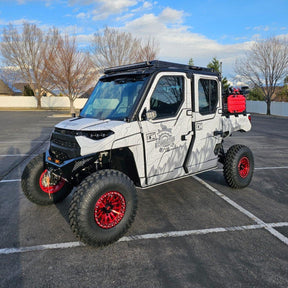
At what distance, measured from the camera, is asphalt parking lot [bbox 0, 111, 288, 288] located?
273 centimetres

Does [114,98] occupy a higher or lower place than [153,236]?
higher

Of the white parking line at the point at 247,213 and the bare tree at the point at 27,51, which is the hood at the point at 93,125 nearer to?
the white parking line at the point at 247,213

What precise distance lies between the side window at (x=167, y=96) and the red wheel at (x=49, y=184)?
2070mm

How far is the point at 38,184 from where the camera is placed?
4.41 m

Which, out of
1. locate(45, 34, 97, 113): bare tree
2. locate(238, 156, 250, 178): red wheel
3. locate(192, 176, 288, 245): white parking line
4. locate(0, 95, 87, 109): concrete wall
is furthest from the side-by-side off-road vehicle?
locate(0, 95, 87, 109): concrete wall

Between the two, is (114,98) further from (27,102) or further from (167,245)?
(27,102)

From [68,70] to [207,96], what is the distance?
25.9 m

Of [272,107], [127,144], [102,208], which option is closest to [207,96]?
[127,144]

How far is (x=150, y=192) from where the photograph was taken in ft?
17.6

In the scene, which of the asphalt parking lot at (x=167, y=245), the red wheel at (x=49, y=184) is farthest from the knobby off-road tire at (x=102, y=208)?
the red wheel at (x=49, y=184)

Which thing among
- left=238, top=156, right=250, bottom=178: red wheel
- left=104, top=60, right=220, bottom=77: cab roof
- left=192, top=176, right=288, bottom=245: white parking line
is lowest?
left=192, top=176, right=288, bottom=245: white parking line

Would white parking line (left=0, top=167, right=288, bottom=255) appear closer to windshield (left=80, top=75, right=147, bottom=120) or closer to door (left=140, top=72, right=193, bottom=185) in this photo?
door (left=140, top=72, right=193, bottom=185)

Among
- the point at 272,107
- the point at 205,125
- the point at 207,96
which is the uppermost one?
the point at 207,96

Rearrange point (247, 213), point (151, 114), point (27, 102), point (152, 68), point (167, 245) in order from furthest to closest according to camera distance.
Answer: point (27, 102) < point (247, 213) < point (152, 68) < point (151, 114) < point (167, 245)
